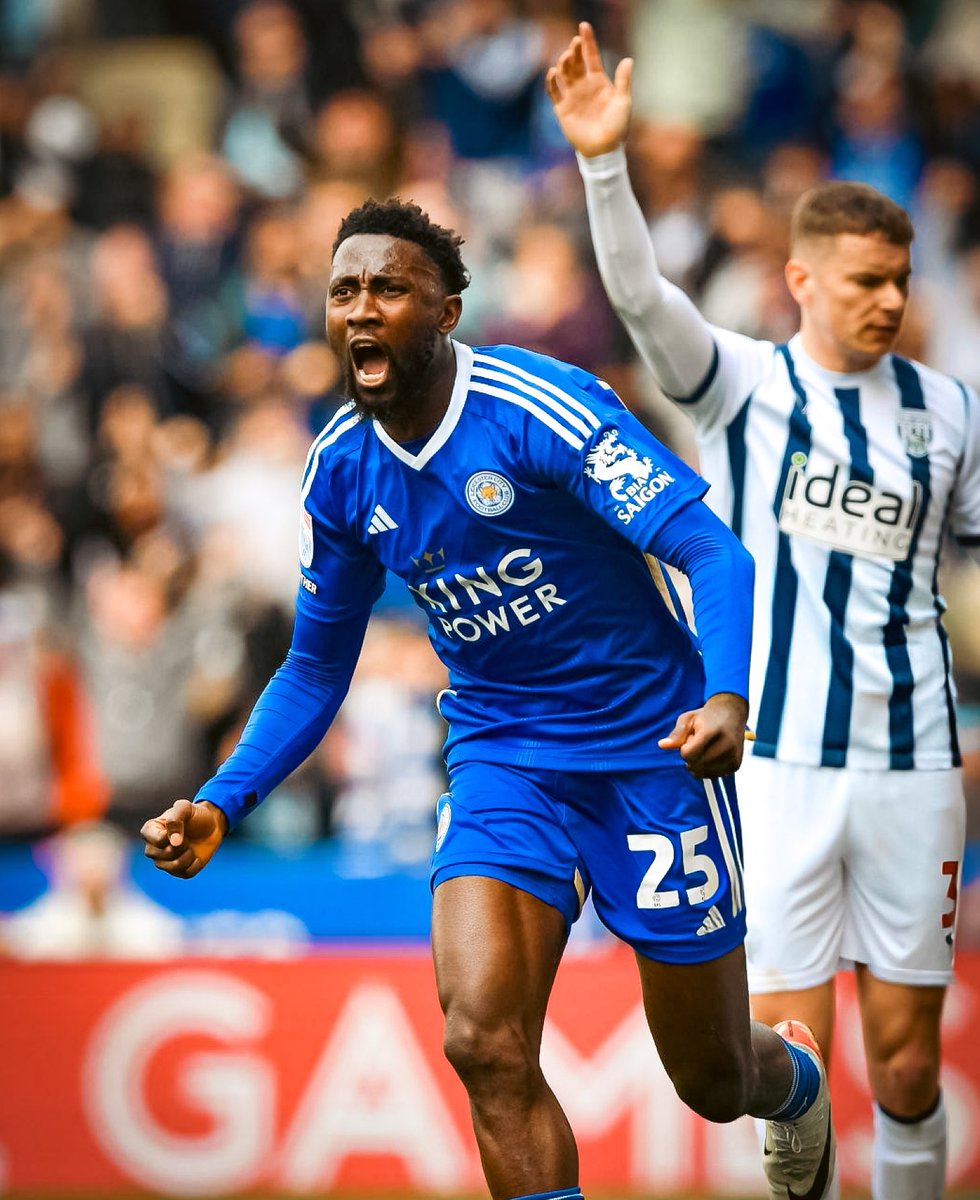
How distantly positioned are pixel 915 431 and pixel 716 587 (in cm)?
128

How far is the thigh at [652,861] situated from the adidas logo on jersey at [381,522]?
65 cm

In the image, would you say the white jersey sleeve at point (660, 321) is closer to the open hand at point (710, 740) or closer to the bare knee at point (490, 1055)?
the open hand at point (710, 740)

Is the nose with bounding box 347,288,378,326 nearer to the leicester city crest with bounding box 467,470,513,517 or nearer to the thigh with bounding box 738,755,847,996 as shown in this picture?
the leicester city crest with bounding box 467,470,513,517

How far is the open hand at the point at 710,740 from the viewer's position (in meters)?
3.13

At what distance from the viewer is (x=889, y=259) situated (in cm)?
434

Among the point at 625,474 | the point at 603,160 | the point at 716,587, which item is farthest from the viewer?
the point at 603,160

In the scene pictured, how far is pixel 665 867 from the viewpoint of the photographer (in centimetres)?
372

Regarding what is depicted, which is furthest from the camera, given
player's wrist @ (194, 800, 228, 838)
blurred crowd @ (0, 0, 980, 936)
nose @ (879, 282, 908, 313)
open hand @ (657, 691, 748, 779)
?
blurred crowd @ (0, 0, 980, 936)

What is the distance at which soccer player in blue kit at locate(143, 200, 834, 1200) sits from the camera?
136 inches

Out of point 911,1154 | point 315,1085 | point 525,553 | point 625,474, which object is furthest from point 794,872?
point 315,1085

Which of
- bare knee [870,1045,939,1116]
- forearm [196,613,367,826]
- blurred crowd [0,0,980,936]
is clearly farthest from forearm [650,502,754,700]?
blurred crowd [0,0,980,936]

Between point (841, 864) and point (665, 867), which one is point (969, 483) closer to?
point (841, 864)

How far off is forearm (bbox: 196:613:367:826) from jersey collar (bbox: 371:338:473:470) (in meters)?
0.44

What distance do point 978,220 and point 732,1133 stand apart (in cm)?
514
